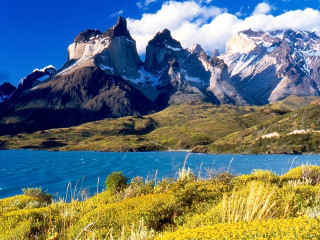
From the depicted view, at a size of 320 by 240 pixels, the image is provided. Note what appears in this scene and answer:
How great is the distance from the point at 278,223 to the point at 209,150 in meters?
173

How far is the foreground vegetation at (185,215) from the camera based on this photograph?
736cm

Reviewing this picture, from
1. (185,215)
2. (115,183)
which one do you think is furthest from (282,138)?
(185,215)

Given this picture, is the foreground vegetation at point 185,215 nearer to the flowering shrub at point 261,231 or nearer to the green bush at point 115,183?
the flowering shrub at point 261,231

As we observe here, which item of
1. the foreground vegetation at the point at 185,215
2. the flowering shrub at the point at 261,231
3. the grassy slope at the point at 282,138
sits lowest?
the grassy slope at the point at 282,138

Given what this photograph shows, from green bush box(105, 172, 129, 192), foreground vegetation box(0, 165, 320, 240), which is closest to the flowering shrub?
foreground vegetation box(0, 165, 320, 240)

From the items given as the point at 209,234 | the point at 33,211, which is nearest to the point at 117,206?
the point at 33,211

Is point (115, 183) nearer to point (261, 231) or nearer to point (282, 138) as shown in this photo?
point (261, 231)

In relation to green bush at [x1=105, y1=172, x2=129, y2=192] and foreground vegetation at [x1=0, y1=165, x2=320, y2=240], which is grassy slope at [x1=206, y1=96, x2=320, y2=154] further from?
foreground vegetation at [x1=0, y1=165, x2=320, y2=240]

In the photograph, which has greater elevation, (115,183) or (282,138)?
(115,183)

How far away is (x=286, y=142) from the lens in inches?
6093

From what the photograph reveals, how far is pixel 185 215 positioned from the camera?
11.8 meters

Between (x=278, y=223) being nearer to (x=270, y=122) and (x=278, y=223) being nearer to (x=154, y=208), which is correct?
(x=154, y=208)

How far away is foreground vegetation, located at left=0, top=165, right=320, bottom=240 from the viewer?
736cm

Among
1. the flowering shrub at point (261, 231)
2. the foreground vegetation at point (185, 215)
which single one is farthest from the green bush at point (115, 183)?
the flowering shrub at point (261, 231)
